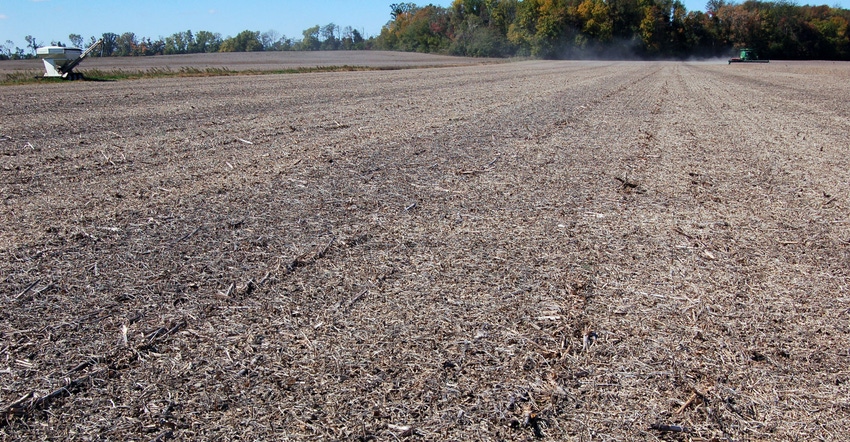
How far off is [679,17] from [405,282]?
113765 mm

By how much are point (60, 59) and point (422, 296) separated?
2524 cm

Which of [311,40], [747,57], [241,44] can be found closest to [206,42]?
[241,44]

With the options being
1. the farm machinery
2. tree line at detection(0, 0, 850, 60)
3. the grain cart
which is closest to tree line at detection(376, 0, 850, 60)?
tree line at detection(0, 0, 850, 60)

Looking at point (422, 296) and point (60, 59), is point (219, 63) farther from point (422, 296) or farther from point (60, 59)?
point (422, 296)

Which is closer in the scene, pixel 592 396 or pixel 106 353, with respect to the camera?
pixel 592 396

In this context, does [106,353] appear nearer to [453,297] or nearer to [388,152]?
[453,297]

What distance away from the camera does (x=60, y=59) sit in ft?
77.3

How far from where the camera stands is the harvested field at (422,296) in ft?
8.53

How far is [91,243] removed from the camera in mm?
4484

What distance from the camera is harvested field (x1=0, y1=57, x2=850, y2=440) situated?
8.53 ft

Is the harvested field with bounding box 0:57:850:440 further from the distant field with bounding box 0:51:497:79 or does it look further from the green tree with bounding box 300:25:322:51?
the green tree with bounding box 300:25:322:51

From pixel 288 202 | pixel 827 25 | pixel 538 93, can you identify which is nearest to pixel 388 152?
pixel 288 202

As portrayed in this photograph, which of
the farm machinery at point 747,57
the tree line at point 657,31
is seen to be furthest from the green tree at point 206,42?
the farm machinery at point 747,57

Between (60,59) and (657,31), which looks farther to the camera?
(657,31)
